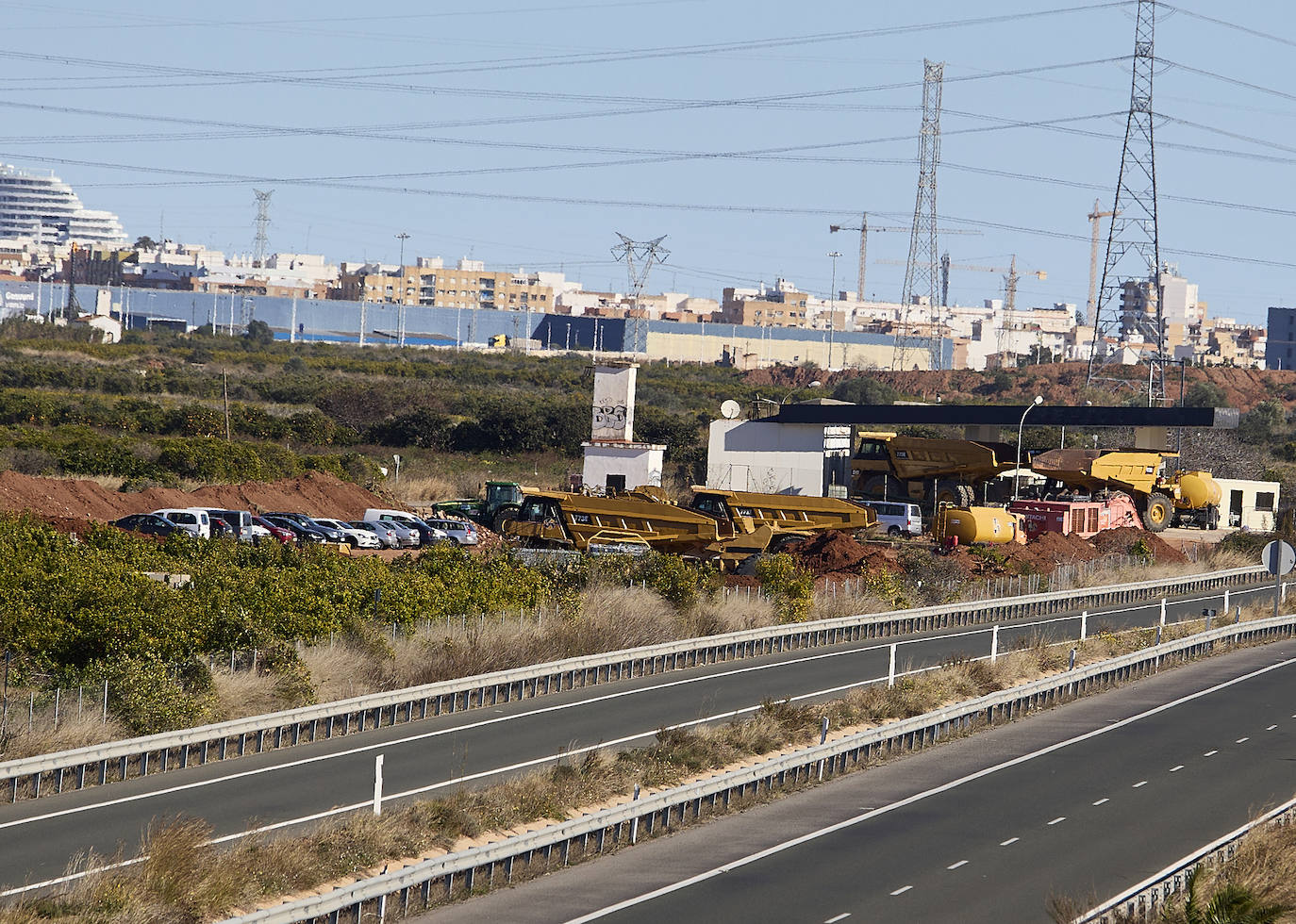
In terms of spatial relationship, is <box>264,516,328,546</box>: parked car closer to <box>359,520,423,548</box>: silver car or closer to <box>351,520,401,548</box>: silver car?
<box>351,520,401,548</box>: silver car

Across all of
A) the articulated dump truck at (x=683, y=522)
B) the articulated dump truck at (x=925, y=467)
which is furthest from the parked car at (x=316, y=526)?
the articulated dump truck at (x=925, y=467)

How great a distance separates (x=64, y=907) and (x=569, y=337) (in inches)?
6942

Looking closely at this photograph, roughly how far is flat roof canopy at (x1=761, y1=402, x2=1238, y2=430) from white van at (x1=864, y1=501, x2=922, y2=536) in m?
3.35

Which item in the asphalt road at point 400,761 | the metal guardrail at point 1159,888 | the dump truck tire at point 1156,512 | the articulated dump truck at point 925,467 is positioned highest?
the articulated dump truck at point 925,467

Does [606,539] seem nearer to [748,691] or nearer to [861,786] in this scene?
[748,691]

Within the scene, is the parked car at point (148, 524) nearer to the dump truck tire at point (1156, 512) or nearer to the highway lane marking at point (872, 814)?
the highway lane marking at point (872, 814)

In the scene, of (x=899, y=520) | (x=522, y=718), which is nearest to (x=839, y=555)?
(x=899, y=520)

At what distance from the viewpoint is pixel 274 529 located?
44.5 meters

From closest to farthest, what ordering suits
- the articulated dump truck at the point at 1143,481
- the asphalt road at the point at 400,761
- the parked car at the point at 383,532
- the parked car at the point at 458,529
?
the asphalt road at the point at 400,761 < the parked car at the point at 383,532 < the parked car at the point at 458,529 < the articulated dump truck at the point at 1143,481

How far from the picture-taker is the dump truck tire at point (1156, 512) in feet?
194

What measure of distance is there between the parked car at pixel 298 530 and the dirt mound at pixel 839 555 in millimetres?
13568

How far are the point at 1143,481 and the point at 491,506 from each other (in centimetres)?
2485

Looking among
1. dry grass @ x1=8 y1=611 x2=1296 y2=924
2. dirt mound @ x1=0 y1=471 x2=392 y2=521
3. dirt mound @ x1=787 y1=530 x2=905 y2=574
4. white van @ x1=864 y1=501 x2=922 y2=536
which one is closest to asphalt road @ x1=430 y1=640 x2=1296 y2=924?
dry grass @ x1=8 y1=611 x2=1296 y2=924

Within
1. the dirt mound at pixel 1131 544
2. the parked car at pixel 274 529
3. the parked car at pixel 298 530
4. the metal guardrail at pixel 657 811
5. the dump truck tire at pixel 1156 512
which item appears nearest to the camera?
the metal guardrail at pixel 657 811
